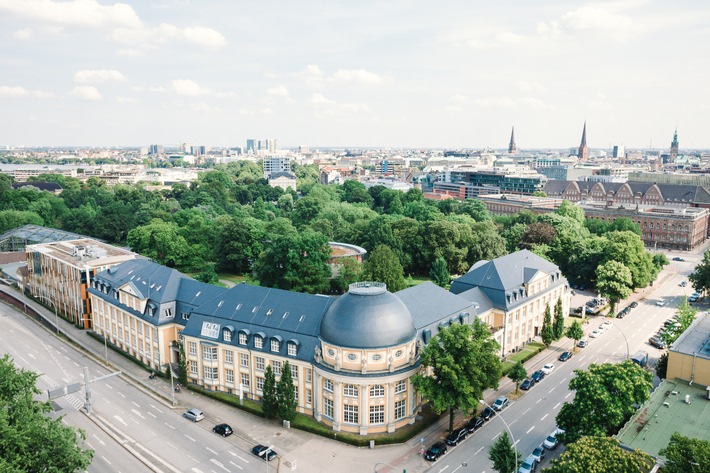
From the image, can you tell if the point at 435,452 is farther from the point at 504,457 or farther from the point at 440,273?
the point at 440,273

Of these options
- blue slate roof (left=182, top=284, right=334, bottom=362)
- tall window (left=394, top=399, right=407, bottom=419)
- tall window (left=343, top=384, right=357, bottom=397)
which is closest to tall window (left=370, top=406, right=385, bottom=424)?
tall window (left=394, top=399, right=407, bottom=419)

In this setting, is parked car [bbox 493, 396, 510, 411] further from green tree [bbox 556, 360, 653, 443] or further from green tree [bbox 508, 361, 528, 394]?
green tree [bbox 556, 360, 653, 443]

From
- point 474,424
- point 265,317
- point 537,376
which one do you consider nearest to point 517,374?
point 537,376

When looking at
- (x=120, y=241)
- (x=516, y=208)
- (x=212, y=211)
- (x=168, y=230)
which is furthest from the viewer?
(x=516, y=208)

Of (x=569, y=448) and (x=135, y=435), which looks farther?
(x=135, y=435)

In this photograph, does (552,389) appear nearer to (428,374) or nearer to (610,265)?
(428,374)

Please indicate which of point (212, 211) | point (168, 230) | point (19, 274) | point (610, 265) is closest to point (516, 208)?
point (610, 265)
